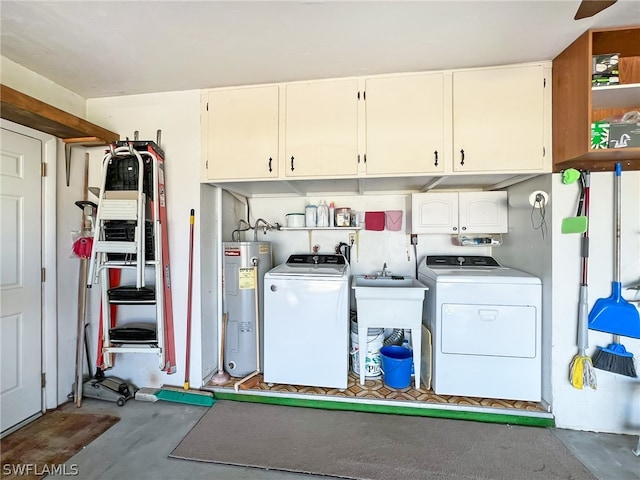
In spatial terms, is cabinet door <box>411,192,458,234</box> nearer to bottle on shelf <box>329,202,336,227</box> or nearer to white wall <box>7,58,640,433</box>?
white wall <box>7,58,640,433</box>

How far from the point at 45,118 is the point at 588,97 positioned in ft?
11.2

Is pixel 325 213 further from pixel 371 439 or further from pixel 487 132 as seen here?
pixel 371 439

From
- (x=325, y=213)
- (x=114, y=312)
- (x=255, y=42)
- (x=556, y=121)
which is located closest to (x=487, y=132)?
(x=556, y=121)

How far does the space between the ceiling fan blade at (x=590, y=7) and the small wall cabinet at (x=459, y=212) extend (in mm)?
1310

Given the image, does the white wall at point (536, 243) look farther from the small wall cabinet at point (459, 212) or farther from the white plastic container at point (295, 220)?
the white plastic container at point (295, 220)

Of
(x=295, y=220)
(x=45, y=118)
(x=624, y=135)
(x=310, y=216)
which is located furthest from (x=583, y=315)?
(x=45, y=118)

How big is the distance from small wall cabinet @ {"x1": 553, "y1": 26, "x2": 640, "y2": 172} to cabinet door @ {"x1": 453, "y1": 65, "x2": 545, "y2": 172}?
11cm

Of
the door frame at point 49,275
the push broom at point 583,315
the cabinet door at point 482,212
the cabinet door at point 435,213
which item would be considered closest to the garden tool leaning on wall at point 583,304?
the push broom at point 583,315

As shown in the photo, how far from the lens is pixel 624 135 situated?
1.60 m

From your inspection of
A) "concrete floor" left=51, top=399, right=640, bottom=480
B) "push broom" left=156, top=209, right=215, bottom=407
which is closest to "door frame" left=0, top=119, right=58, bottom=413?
"concrete floor" left=51, top=399, right=640, bottom=480

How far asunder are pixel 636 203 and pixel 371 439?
2358 millimetres

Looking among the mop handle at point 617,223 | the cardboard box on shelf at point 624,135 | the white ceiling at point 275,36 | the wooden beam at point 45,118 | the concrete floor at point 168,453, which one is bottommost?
the concrete floor at point 168,453

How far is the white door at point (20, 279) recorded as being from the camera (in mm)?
1874

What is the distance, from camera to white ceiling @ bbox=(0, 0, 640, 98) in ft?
4.67
